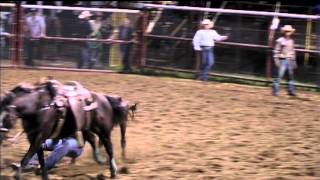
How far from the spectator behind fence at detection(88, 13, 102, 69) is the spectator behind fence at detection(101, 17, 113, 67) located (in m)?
0.09

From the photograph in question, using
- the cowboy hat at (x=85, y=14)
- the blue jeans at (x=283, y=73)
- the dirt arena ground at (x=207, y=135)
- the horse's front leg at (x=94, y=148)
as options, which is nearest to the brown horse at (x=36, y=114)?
the dirt arena ground at (x=207, y=135)

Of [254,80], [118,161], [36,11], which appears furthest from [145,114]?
→ [36,11]

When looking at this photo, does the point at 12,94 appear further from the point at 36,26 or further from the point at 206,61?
the point at 36,26

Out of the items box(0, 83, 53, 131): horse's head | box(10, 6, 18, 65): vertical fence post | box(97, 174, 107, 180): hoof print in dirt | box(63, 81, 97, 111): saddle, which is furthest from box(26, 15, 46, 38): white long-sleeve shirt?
box(0, 83, 53, 131): horse's head

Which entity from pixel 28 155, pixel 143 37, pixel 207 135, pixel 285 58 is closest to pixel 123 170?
pixel 28 155

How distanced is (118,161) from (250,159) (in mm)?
1553

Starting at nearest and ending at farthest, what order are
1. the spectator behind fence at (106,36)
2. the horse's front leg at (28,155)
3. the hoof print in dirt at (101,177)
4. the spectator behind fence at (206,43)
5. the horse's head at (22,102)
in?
1. the horse's head at (22,102)
2. the horse's front leg at (28,155)
3. the hoof print in dirt at (101,177)
4. the spectator behind fence at (206,43)
5. the spectator behind fence at (106,36)

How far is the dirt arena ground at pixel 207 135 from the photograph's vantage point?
654 cm

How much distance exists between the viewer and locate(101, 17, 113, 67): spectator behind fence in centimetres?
1484

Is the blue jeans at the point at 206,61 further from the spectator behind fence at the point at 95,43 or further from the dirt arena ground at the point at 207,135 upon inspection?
the spectator behind fence at the point at 95,43

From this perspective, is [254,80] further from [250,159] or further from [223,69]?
[250,159]

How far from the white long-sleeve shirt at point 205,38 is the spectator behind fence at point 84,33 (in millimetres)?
2700

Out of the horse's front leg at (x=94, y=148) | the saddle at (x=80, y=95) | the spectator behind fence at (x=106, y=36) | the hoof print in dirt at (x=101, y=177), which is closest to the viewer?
the saddle at (x=80, y=95)

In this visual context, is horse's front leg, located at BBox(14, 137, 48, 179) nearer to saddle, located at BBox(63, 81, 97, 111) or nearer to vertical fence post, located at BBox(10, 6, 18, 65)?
saddle, located at BBox(63, 81, 97, 111)
